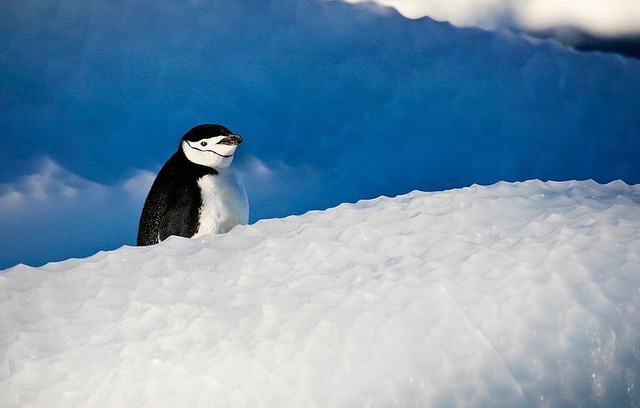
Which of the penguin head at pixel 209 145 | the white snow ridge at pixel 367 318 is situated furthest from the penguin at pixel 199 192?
the white snow ridge at pixel 367 318

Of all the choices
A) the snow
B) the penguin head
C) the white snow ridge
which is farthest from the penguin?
the snow

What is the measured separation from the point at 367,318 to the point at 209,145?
2.62ft

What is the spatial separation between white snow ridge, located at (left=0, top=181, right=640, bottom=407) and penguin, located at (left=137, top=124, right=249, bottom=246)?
1.75 ft

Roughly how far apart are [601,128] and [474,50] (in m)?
0.42

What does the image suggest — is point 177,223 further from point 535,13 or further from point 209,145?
point 535,13

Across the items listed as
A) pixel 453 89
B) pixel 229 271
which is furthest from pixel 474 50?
pixel 229 271

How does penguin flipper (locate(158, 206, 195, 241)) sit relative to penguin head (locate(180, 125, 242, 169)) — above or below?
below

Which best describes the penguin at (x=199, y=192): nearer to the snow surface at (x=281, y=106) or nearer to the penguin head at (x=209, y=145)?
the penguin head at (x=209, y=145)

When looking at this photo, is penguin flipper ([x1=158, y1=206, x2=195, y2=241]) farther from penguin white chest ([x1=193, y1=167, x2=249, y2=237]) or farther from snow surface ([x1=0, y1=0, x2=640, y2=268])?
snow surface ([x1=0, y1=0, x2=640, y2=268])

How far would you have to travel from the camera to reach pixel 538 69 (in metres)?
2.03

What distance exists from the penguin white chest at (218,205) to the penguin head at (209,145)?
0.03 metres

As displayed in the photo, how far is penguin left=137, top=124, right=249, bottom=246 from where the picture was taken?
1399 mm

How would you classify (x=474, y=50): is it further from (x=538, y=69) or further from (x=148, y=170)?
(x=148, y=170)

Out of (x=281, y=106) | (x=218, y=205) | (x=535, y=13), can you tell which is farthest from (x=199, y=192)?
(x=535, y=13)
